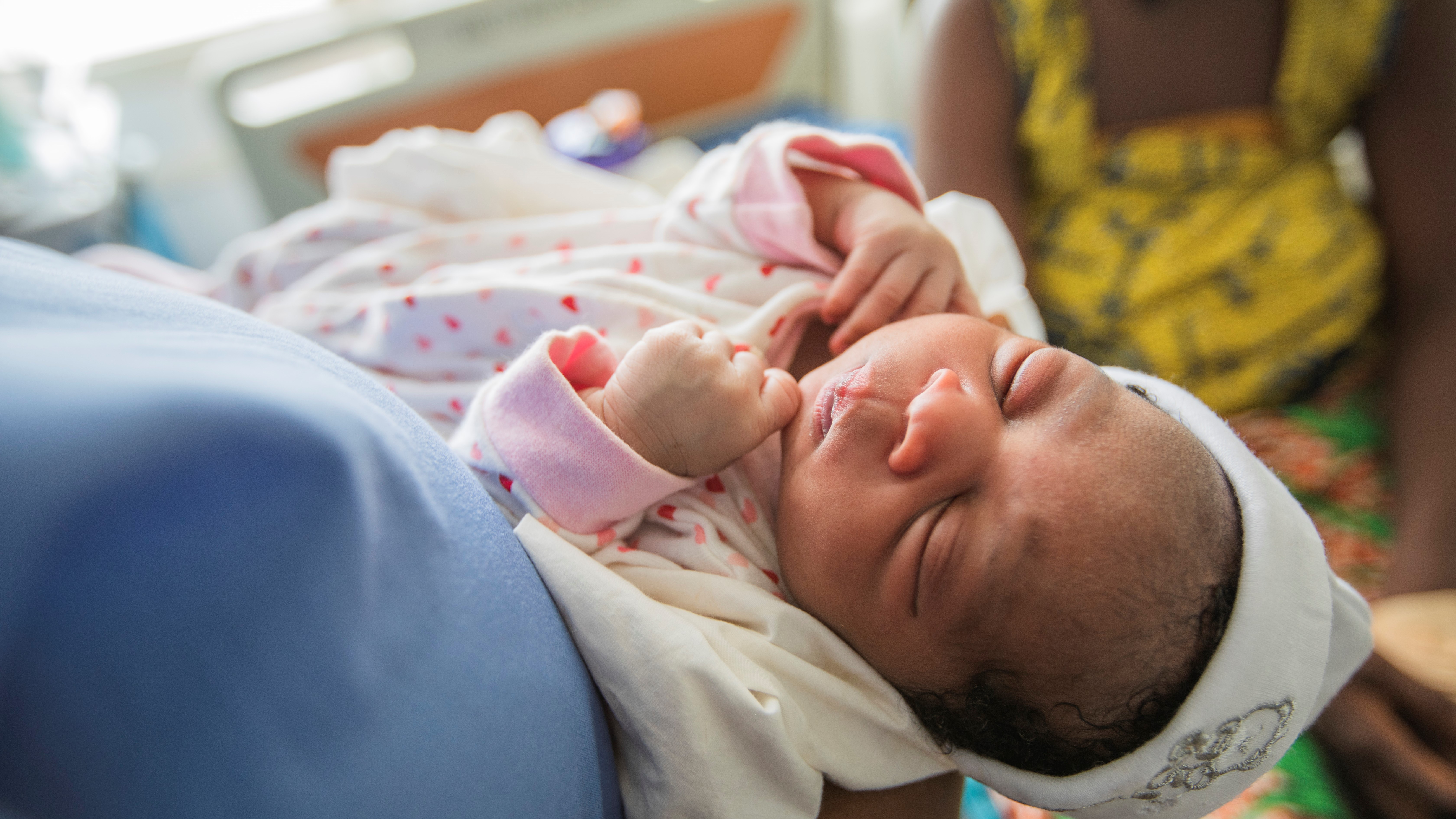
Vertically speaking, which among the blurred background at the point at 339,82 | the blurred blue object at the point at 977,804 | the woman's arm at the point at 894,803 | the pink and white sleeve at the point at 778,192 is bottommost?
the blurred blue object at the point at 977,804

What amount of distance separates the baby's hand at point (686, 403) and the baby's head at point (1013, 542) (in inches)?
2.8

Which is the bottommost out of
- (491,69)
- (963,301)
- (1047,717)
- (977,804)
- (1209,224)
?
(977,804)

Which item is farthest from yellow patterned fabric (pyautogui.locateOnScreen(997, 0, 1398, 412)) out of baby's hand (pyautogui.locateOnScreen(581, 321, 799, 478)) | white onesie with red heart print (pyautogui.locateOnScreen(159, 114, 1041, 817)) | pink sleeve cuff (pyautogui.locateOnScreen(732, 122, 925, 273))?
baby's hand (pyautogui.locateOnScreen(581, 321, 799, 478))

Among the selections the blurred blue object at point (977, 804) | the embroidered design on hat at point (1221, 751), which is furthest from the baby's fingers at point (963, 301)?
the blurred blue object at point (977, 804)

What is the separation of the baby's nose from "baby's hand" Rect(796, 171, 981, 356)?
19 cm

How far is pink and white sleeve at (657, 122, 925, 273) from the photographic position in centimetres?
90

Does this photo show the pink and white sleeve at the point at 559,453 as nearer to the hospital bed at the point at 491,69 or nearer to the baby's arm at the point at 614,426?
the baby's arm at the point at 614,426

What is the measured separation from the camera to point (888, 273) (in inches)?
32.9

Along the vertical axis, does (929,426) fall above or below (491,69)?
below

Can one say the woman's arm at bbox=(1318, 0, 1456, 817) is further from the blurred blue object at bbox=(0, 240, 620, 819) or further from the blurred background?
the blurred blue object at bbox=(0, 240, 620, 819)

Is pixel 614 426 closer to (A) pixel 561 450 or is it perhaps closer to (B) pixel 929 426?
(A) pixel 561 450

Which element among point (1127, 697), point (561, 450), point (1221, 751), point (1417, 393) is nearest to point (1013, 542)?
point (1127, 697)

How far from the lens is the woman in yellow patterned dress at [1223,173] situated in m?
1.21

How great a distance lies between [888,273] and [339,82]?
1.89 meters
